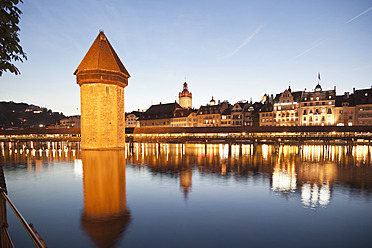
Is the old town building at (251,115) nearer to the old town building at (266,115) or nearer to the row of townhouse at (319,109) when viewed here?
the old town building at (266,115)

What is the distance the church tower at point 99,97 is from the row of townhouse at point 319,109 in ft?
135

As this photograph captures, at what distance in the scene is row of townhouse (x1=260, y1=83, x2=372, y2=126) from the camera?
50.1 meters

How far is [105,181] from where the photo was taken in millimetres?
13141

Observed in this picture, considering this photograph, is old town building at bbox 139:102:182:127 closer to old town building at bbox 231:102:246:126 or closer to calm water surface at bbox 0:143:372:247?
old town building at bbox 231:102:246:126

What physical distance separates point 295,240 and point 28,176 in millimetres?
16129

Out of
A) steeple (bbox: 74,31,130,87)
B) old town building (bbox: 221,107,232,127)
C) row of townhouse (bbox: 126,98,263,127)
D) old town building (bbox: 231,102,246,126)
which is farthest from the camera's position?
old town building (bbox: 221,107,232,127)

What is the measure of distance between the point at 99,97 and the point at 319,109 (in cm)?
4846

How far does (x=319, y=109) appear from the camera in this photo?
54.0 m

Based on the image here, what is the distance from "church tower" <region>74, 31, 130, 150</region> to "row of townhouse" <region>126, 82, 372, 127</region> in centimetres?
3886

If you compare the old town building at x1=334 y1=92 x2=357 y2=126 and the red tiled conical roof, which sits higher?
the red tiled conical roof

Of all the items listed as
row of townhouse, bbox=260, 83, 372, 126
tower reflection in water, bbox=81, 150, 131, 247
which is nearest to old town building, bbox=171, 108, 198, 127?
row of townhouse, bbox=260, 83, 372, 126

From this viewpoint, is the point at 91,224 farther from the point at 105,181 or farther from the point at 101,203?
the point at 105,181

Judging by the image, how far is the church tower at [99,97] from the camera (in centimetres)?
3103

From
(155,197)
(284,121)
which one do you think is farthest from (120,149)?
(284,121)
